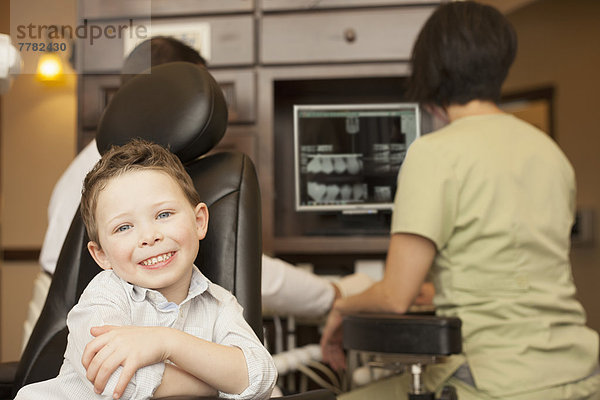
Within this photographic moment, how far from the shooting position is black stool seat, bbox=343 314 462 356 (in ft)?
4.21

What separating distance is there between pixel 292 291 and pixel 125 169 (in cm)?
86

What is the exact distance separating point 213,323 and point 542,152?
87cm

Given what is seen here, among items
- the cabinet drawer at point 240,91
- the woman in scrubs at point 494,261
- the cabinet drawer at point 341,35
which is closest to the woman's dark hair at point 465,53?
the woman in scrubs at point 494,261

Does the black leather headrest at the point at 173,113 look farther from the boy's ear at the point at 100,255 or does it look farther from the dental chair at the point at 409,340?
the dental chair at the point at 409,340

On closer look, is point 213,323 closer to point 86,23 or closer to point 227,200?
point 227,200

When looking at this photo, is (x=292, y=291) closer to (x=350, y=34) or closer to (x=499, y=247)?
(x=499, y=247)

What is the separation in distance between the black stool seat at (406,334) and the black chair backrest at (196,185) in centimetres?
29

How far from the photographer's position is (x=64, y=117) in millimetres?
4363

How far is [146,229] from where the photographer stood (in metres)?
0.98

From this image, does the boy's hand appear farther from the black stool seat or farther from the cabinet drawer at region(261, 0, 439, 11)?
the cabinet drawer at region(261, 0, 439, 11)

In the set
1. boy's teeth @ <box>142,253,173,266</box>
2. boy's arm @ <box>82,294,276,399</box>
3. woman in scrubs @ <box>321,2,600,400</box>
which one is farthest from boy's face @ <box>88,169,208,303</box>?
woman in scrubs @ <box>321,2,600,400</box>

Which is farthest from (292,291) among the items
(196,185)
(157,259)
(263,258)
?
(157,259)

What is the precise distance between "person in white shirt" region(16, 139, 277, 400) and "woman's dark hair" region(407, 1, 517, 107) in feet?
2.55

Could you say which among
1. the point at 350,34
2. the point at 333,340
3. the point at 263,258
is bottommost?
the point at 333,340
